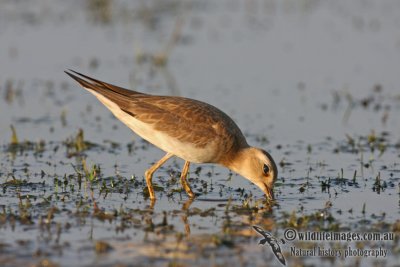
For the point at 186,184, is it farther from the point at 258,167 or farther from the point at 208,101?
the point at 208,101

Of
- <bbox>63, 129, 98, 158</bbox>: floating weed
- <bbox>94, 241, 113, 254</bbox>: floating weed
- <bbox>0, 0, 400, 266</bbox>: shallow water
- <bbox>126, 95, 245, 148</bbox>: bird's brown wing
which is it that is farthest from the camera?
<bbox>63, 129, 98, 158</bbox>: floating weed

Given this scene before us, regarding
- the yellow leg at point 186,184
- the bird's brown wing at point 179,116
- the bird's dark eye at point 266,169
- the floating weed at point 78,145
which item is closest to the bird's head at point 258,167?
the bird's dark eye at point 266,169

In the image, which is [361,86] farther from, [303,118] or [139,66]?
[139,66]

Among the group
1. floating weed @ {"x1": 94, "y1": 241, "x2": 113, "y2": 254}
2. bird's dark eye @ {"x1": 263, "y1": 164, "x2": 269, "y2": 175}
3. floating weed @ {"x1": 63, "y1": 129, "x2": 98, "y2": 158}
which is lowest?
floating weed @ {"x1": 94, "y1": 241, "x2": 113, "y2": 254}

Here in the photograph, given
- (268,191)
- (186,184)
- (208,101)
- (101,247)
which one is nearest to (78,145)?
(186,184)

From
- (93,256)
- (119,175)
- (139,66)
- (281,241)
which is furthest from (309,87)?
(93,256)

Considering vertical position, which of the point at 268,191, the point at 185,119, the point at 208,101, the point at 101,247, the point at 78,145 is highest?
the point at 208,101

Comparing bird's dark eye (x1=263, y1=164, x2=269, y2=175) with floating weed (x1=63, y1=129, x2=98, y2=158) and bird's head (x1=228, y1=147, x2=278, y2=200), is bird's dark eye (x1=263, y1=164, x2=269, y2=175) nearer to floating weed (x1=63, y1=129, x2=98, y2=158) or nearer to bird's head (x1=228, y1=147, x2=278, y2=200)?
bird's head (x1=228, y1=147, x2=278, y2=200)

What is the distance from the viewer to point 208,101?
1547 cm

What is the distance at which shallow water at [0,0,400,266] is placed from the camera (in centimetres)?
896

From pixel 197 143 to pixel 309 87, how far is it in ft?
20.8

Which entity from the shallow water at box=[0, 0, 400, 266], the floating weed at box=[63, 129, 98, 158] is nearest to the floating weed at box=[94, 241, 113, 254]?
the shallow water at box=[0, 0, 400, 266]

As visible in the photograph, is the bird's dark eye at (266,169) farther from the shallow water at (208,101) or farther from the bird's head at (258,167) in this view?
the shallow water at (208,101)

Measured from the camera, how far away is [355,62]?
59.3 feet
